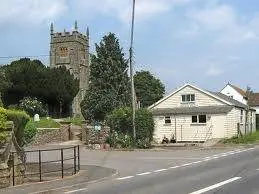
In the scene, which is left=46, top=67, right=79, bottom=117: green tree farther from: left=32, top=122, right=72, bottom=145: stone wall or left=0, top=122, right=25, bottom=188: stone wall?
left=0, top=122, right=25, bottom=188: stone wall

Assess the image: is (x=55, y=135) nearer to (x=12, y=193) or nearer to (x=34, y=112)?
(x=34, y=112)

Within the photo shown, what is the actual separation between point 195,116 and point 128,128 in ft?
37.8

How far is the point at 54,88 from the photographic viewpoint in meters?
79.0

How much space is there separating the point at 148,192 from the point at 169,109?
40439 mm

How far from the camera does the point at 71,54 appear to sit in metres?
104

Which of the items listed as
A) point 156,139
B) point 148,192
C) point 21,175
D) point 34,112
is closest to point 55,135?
point 156,139

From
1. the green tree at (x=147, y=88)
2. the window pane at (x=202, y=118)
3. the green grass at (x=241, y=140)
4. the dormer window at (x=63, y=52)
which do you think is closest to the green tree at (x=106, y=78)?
the window pane at (x=202, y=118)

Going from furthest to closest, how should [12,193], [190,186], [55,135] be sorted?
[55,135] < [190,186] < [12,193]

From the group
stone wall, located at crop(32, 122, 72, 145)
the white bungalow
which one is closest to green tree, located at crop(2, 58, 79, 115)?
stone wall, located at crop(32, 122, 72, 145)

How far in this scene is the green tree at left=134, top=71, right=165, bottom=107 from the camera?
10262cm

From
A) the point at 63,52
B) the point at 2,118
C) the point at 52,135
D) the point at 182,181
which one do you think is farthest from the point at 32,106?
the point at 182,181

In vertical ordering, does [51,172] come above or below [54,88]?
below

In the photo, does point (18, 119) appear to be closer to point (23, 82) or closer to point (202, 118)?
point (202, 118)

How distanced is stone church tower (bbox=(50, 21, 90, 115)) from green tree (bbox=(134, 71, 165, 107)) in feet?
30.2
